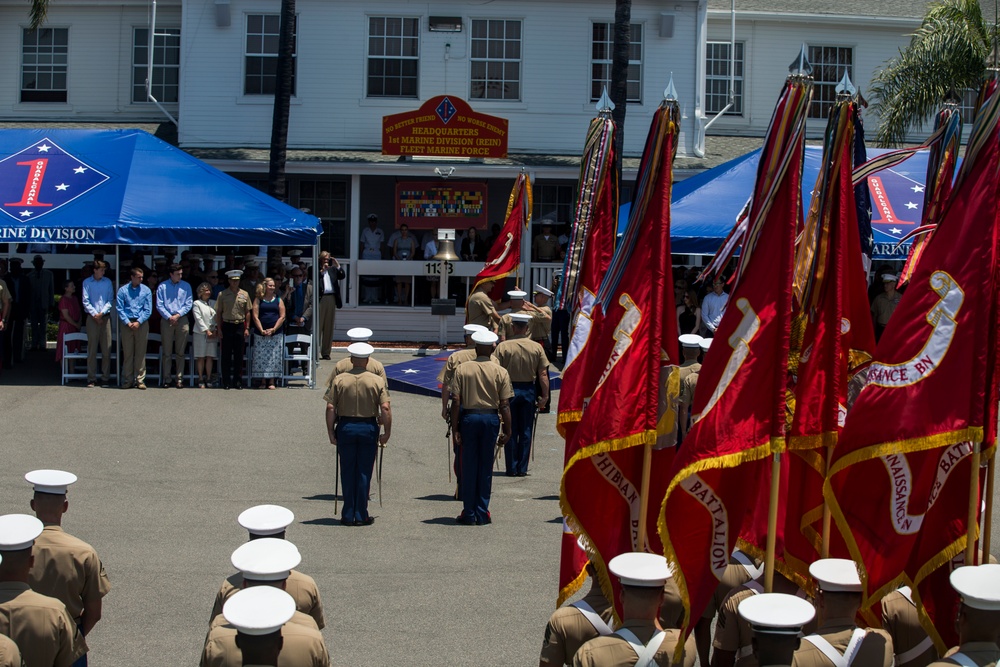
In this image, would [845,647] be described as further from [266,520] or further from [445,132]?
[445,132]

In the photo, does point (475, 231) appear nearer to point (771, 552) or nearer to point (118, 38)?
point (118, 38)

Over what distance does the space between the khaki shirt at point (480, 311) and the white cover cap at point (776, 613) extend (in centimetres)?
1336

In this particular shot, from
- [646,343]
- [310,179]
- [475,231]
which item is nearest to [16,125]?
[310,179]

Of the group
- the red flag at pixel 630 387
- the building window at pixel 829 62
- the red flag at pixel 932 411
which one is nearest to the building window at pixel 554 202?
the building window at pixel 829 62

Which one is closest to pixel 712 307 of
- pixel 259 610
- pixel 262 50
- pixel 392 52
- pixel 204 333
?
pixel 204 333

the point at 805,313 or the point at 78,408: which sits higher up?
the point at 805,313

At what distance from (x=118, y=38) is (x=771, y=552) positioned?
26.7 m

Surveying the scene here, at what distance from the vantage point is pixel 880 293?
22.3m

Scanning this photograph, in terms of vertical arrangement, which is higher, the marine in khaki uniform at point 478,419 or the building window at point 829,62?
the building window at point 829,62

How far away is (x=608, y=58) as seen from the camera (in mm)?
28156

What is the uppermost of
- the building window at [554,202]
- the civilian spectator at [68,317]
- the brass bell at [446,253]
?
the building window at [554,202]

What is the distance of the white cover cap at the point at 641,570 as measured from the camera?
5492 millimetres

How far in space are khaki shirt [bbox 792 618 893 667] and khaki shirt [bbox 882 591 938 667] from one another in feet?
2.02

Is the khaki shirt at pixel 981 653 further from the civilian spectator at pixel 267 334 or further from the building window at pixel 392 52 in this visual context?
the building window at pixel 392 52
